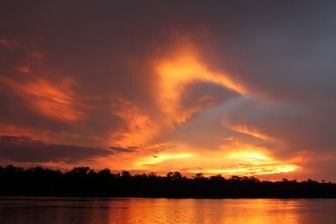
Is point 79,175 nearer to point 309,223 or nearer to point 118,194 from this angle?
point 118,194

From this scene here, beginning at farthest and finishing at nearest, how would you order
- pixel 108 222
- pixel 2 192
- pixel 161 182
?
1. pixel 161 182
2. pixel 2 192
3. pixel 108 222

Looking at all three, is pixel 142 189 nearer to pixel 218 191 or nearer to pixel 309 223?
pixel 218 191

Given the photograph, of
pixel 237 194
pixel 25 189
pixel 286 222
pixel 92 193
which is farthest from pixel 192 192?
pixel 286 222

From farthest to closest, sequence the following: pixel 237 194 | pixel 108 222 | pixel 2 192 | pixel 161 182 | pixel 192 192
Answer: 1. pixel 237 194
2. pixel 192 192
3. pixel 161 182
4. pixel 2 192
5. pixel 108 222

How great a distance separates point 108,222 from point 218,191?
139 metres

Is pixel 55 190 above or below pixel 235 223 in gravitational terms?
above

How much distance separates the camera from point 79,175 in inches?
6383

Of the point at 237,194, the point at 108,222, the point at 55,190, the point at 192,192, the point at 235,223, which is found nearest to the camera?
the point at 108,222

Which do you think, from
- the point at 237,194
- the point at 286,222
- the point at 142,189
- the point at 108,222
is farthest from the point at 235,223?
the point at 237,194

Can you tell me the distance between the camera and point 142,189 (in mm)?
181000

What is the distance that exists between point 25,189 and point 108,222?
10143 centimetres

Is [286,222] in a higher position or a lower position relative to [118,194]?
lower

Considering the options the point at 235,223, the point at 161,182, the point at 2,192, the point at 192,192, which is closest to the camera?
the point at 235,223

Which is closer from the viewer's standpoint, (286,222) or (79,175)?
(286,222)
